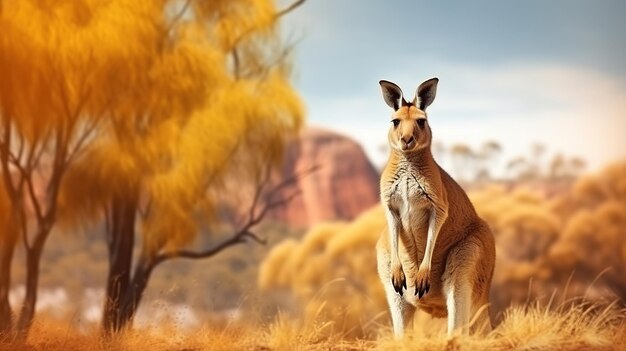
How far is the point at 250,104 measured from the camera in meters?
6.56

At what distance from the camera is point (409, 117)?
9.54 ft

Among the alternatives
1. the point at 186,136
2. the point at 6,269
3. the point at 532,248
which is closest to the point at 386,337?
the point at 186,136

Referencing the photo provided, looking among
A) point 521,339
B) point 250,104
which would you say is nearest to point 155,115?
point 250,104

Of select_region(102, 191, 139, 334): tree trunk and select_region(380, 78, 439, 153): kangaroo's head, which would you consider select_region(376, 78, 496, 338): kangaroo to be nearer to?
select_region(380, 78, 439, 153): kangaroo's head

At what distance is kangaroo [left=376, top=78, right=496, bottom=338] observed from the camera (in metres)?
2.92

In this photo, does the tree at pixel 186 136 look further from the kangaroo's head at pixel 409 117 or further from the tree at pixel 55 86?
the kangaroo's head at pixel 409 117

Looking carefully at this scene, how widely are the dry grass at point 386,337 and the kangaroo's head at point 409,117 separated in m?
0.75

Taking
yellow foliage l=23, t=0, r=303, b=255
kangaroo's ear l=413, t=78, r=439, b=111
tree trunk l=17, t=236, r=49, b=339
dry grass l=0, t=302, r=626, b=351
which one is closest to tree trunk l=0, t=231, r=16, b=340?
tree trunk l=17, t=236, r=49, b=339

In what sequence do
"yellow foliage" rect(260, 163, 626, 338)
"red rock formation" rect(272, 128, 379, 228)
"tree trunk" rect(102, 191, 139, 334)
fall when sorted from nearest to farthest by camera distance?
"tree trunk" rect(102, 191, 139, 334) → "yellow foliage" rect(260, 163, 626, 338) → "red rock formation" rect(272, 128, 379, 228)

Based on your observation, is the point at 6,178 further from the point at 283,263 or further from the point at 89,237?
the point at 89,237

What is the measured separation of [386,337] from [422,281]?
371mm

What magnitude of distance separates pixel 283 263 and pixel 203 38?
5822 millimetres

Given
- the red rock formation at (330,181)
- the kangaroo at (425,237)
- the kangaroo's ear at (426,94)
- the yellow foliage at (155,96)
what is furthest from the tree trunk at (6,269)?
the red rock formation at (330,181)

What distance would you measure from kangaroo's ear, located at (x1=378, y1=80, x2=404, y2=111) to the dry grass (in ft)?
2.95
